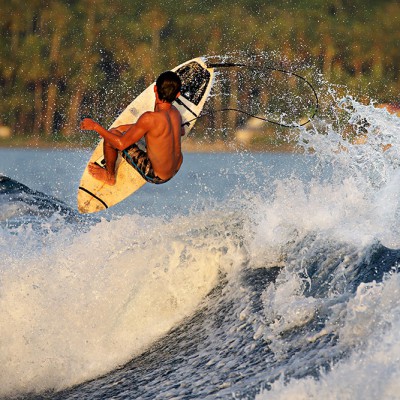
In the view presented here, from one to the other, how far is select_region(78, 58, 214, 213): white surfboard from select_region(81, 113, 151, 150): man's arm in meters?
0.86

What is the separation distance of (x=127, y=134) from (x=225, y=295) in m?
1.67

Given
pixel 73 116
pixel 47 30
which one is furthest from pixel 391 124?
pixel 47 30

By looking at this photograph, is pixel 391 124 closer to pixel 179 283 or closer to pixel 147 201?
pixel 179 283

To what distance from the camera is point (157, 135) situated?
7.68m

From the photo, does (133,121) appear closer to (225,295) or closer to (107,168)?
(107,168)

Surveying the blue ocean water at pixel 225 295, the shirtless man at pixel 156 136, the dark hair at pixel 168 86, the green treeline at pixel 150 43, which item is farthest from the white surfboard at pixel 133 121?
the green treeline at pixel 150 43

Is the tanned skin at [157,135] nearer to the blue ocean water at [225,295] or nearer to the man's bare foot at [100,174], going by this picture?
the man's bare foot at [100,174]

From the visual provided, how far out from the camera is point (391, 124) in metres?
8.23

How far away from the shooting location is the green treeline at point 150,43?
64812mm

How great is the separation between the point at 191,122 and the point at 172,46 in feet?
196

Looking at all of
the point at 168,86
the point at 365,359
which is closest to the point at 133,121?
the point at 168,86

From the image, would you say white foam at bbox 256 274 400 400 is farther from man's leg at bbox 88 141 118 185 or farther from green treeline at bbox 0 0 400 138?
green treeline at bbox 0 0 400 138

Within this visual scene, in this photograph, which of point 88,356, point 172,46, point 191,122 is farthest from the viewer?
point 172,46

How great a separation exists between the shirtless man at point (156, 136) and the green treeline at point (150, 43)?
181ft
